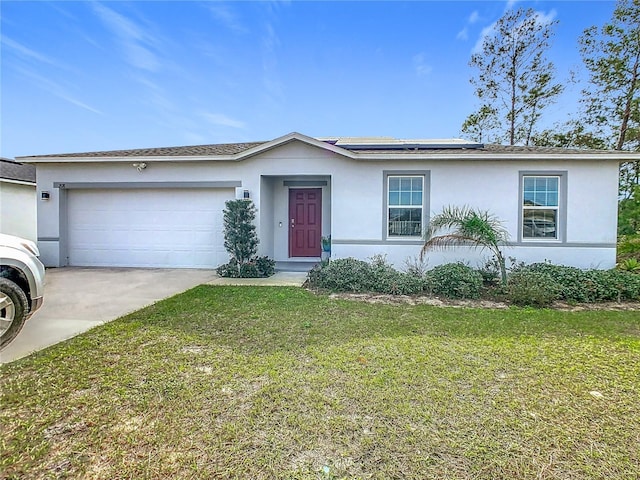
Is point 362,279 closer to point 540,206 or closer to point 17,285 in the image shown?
point 540,206

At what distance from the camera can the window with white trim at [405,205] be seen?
29.0 ft

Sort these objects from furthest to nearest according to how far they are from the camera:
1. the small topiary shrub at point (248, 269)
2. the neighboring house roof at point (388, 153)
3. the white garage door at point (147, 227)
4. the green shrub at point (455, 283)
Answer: the white garage door at point (147, 227) < the small topiary shrub at point (248, 269) < the neighboring house roof at point (388, 153) < the green shrub at point (455, 283)

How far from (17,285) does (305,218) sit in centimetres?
739

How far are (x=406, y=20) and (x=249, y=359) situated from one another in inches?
424

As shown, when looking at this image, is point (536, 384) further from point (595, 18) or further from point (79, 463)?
point (595, 18)

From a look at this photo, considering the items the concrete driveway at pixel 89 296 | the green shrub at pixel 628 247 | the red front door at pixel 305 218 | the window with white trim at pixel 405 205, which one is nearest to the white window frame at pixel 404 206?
the window with white trim at pixel 405 205

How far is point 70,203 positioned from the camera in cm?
1011

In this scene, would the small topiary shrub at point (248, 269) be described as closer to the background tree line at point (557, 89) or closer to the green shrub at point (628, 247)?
the background tree line at point (557, 89)

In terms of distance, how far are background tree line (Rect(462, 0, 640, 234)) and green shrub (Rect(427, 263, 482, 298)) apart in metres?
7.12

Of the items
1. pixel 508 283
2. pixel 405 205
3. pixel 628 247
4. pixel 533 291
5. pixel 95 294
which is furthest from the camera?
pixel 628 247

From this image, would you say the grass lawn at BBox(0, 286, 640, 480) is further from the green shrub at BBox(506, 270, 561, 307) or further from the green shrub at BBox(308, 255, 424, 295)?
the green shrub at BBox(308, 255, 424, 295)

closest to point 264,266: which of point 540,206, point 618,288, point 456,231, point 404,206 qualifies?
point 404,206

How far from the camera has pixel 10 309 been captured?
362 centimetres

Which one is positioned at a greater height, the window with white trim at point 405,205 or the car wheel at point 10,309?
the window with white trim at point 405,205
